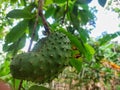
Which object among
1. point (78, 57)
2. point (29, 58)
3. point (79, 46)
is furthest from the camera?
point (78, 57)

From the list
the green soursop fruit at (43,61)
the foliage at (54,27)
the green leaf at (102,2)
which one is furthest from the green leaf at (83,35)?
the green soursop fruit at (43,61)

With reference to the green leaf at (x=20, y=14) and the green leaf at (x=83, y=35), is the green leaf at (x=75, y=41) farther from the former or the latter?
the green leaf at (x=20, y=14)

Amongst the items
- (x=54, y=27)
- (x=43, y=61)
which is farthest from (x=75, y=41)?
(x=43, y=61)

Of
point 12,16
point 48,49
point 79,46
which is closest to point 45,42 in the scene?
point 48,49

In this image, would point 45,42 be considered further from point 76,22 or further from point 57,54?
point 76,22

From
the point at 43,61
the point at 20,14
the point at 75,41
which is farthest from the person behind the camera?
the point at 20,14

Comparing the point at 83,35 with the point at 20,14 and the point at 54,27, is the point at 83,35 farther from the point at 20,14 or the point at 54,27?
the point at 20,14
